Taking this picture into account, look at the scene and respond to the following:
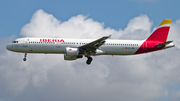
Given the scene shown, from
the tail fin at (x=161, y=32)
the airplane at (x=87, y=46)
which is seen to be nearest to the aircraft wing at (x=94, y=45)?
the airplane at (x=87, y=46)

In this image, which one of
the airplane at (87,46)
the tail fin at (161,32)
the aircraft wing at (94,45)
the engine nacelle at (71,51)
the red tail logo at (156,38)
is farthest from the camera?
the tail fin at (161,32)

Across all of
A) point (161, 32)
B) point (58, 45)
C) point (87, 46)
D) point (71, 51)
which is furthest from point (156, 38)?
point (58, 45)

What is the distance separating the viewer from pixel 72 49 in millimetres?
63469

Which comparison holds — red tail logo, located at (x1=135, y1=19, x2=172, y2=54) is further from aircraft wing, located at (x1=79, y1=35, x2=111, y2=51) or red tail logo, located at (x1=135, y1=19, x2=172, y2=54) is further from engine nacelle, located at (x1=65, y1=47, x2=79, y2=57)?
engine nacelle, located at (x1=65, y1=47, x2=79, y2=57)

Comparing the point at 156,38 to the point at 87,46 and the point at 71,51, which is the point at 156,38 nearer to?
the point at 87,46

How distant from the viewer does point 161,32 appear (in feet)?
231

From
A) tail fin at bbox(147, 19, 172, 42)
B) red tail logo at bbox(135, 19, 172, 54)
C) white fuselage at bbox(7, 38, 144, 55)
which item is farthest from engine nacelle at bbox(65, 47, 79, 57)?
tail fin at bbox(147, 19, 172, 42)

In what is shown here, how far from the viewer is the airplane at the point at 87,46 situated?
63.4 metres

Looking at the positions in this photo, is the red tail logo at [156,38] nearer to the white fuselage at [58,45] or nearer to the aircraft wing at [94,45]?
the white fuselage at [58,45]

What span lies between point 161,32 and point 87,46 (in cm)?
1644

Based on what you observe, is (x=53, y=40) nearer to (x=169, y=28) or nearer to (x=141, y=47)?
(x=141, y=47)

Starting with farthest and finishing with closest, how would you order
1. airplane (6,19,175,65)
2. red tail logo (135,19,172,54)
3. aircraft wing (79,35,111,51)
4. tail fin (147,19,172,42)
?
tail fin (147,19,172,42)
red tail logo (135,19,172,54)
airplane (6,19,175,65)
aircraft wing (79,35,111,51)

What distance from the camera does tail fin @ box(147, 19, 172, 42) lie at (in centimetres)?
6956

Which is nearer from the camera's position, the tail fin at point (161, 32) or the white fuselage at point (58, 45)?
the white fuselage at point (58, 45)
